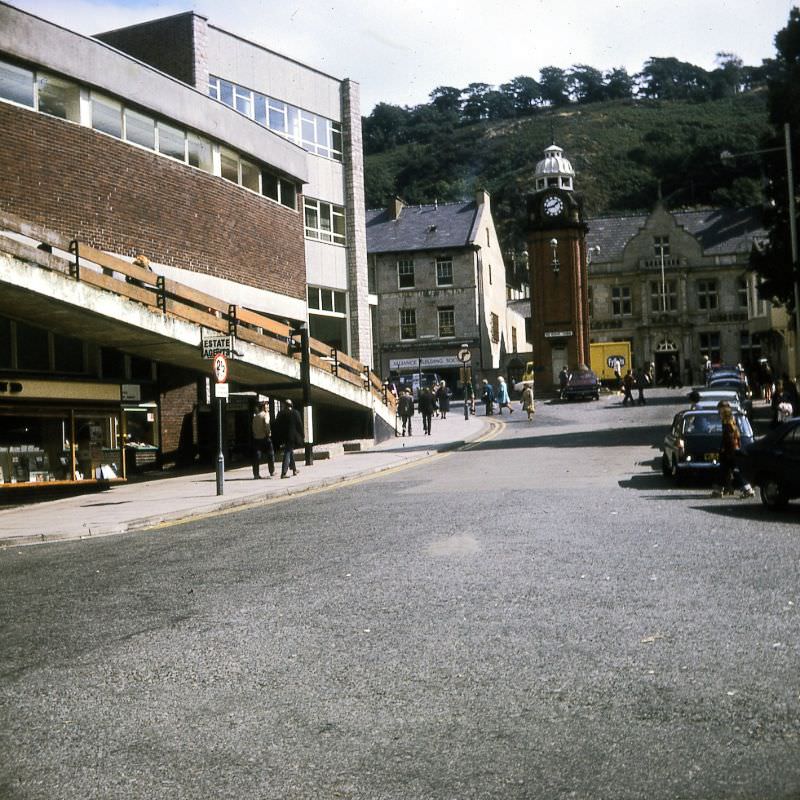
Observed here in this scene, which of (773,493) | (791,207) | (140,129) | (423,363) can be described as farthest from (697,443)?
(423,363)

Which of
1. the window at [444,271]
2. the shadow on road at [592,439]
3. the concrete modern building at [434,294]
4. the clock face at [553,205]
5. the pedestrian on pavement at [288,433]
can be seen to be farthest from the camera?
the window at [444,271]

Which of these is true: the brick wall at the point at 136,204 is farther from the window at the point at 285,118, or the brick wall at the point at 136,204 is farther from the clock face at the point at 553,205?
the clock face at the point at 553,205

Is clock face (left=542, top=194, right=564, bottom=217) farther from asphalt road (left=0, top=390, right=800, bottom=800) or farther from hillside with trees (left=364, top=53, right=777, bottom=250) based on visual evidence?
asphalt road (left=0, top=390, right=800, bottom=800)

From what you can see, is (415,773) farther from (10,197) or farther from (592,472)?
(10,197)

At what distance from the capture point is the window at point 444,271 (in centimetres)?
7425

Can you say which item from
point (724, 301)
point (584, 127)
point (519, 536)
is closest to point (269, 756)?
point (519, 536)

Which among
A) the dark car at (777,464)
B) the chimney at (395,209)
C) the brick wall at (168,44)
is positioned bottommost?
the dark car at (777,464)

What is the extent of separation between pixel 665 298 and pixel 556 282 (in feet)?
46.5

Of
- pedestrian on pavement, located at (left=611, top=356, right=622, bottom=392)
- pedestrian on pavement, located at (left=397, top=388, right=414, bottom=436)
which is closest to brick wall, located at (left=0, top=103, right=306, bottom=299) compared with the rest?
pedestrian on pavement, located at (left=397, top=388, right=414, bottom=436)

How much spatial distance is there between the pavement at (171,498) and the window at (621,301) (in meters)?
55.1

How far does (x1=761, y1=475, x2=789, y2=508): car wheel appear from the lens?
14.6 meters

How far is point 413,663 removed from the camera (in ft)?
22.2

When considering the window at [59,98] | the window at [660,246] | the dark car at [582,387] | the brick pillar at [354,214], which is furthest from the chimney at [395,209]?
the window at [59,98]

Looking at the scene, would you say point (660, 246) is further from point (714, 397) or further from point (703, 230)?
point (714, 397)
